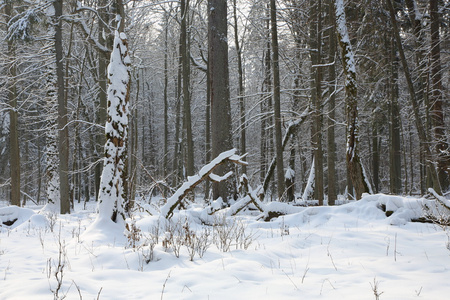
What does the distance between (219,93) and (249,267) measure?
561 centimetres

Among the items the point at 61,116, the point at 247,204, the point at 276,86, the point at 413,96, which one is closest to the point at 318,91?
the point at 276,86

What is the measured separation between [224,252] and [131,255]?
3.59ft

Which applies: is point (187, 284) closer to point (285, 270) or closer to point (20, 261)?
point (285, 270)

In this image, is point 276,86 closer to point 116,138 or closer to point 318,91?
point 318,91

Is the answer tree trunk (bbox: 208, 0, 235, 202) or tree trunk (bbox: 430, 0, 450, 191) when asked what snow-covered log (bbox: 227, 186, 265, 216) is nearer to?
tree trunk (bbox: 208, 0, 235, 202)

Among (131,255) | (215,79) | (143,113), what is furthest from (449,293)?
(143,113)

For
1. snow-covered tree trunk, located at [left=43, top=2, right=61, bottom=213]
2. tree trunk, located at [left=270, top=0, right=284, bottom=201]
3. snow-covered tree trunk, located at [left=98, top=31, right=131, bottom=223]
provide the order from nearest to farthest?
snow-covered tree trunk, located at [left=98, top=31, right=131, bottom=223], tree trunk, located at [left=270, top=0, right=284, bottom=201], snow-covered tree trunk, located at [left=43, top=2, right=61, bottom=213]

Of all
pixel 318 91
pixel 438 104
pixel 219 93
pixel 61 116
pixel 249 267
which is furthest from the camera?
pixel 438 104

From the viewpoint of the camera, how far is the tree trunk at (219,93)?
7992mm

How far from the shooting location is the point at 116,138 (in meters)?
5.71

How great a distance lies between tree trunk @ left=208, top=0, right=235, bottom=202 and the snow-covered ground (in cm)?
287

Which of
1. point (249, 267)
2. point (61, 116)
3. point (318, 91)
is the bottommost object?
point (249, 267)

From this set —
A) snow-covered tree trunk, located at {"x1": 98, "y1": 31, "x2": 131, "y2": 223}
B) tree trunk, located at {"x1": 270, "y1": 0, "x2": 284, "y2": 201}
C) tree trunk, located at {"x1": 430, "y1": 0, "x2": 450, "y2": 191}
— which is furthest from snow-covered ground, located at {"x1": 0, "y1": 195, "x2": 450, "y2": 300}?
tree trunk, located at {"x1": 430, "y1": 0, "x2": 450, "y2": 191}

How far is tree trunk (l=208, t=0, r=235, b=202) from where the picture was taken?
7.99 metres
